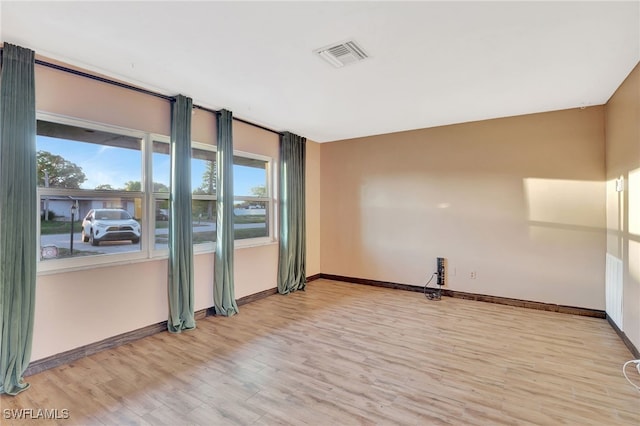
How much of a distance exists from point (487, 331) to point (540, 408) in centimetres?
137

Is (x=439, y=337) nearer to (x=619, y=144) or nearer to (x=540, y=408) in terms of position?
(x=540, y=408)

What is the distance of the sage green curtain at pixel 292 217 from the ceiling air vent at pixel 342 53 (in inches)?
100

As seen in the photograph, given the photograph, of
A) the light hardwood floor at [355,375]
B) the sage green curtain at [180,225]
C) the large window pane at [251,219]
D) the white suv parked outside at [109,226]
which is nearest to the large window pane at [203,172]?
the sage green curtain at [180,225]

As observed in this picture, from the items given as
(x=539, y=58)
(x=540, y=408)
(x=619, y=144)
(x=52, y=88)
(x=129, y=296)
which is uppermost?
(x=539, y=58)

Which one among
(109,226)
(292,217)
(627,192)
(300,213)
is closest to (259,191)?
(292,217)

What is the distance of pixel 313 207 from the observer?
234 inches

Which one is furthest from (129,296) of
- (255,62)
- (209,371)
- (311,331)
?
(255,62)

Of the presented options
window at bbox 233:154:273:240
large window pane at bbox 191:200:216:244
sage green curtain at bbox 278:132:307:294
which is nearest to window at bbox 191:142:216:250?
large window pane at bbox 191:200:216:244

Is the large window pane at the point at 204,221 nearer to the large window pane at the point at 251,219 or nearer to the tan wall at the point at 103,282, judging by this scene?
the tan wall at the point at 103,282

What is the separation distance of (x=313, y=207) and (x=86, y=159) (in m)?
3.73

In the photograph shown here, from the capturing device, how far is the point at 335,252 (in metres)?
5.95

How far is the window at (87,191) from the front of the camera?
2.65 meters

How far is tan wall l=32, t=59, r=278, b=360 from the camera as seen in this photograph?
8.51 feet

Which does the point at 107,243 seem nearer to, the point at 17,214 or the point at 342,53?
the point at 17,214
